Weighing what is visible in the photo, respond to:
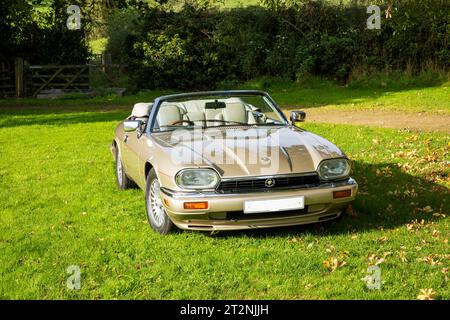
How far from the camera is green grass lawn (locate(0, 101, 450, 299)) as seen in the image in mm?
4480

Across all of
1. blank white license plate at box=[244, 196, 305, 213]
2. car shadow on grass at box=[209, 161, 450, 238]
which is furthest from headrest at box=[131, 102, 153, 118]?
blank white license plate at box=[244, 196, 305, 213]

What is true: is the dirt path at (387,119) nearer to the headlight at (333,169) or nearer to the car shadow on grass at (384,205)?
the car shadow on grass at (384,205)

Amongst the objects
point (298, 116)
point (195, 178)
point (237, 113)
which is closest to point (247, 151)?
point (195, 178)

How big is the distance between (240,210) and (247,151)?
0.64 meters

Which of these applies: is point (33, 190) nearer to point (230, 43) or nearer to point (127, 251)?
point (127, 251)

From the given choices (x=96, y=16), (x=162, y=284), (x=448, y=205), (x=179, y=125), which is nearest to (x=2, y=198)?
(x=179, y=125)

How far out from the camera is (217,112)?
6957 millimetres

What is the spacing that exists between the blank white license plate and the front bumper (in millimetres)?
35

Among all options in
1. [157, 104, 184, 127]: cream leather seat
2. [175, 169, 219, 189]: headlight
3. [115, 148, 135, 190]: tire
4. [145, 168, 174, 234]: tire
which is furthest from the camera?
[115, 148, 135, 190]: tire

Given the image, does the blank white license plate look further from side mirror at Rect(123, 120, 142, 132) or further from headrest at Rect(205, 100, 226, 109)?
side mirror at Rect(123, 120, 142, 132)

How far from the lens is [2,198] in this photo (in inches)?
294

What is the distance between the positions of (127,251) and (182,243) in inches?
20.4

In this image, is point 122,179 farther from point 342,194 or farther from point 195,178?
point 342,194

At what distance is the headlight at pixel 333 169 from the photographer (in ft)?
18.0
